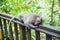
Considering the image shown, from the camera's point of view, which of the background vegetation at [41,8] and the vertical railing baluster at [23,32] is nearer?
the vertical railing baluster at [23,32]

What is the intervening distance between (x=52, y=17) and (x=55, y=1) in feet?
0.98

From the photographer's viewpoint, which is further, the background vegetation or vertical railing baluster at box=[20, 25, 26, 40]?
the background vegetation

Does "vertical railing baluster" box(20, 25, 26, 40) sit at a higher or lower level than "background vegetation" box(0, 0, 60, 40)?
lower

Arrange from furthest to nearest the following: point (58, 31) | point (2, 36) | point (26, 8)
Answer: point (26, 8)
point (2, 36)
point (58, 31)

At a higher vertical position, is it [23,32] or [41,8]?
[41,8]

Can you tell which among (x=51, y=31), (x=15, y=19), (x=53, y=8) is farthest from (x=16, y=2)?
(x=51, y=31)

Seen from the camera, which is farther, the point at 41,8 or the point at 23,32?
the point at 41,8

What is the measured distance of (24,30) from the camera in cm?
201

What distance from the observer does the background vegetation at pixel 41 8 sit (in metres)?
2.67

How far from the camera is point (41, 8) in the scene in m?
3.17

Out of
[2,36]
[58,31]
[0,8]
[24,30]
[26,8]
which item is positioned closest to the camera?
[58,31]

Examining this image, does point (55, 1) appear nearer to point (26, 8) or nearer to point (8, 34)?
point (26, 8)

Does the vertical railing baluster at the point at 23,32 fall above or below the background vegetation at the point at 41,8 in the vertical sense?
below

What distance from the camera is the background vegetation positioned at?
105 inches
